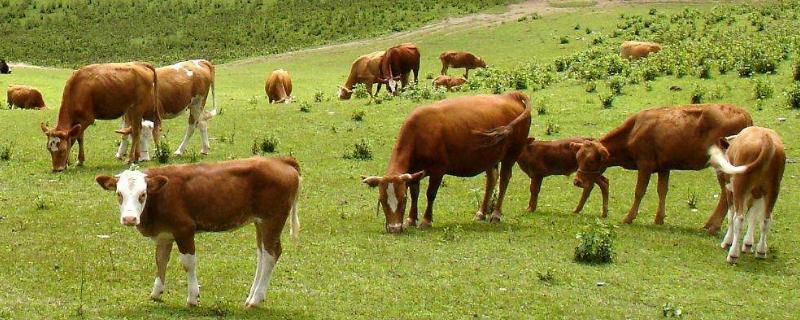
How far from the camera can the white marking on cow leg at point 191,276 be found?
36.1ft

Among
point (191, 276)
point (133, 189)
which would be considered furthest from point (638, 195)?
point (133, 189)

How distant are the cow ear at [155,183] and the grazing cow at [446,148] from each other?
222 inches

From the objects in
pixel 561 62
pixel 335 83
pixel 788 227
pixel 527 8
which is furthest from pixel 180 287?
pixel 527 8

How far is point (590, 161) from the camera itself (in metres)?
18.1

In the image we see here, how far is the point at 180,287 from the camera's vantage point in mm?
12320

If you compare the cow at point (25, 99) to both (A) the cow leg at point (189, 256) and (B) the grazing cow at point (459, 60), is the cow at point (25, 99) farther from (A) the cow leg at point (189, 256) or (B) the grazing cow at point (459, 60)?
(A) the cow leg at point (189, 256)

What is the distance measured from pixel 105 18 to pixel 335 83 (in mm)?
32324

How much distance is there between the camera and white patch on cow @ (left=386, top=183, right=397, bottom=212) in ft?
52.7

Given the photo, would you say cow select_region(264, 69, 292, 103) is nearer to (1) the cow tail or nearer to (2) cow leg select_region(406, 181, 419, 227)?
(1) the cow tail

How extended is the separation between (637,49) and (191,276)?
30764 millimetres

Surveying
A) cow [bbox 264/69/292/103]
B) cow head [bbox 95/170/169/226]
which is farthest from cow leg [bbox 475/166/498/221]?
cow [bbox 264/69/292/103]

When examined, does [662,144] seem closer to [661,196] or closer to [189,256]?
[661,196]

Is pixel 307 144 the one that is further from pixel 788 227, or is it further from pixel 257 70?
pixel 257 70

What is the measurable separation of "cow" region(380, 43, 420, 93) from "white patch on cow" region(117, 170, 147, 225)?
85.7 ft
